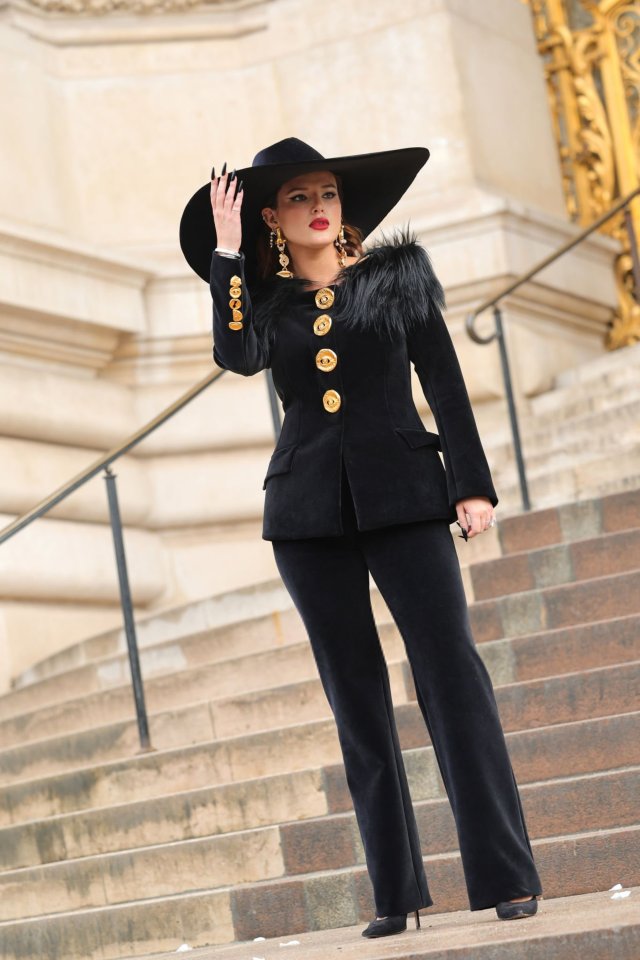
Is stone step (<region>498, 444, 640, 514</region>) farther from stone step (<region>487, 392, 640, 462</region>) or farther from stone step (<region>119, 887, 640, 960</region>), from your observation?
stone step (<region>119, 887, 640, 960</region>)

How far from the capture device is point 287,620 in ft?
21.4

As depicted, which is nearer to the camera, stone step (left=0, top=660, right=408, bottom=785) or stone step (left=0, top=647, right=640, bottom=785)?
stone step (left=0, top=647, right=640, bottom=785)

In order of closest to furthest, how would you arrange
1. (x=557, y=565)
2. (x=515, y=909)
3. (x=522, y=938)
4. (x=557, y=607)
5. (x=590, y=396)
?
(x=522, y=938), (x=515, y=909), (x=557, y=607), (x=557, y=565), (x=590, y=396)

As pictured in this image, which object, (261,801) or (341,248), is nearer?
(341,248)

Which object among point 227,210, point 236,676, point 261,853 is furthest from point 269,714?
point 227,210

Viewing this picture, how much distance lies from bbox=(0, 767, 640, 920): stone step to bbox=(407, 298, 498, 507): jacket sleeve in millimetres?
1158

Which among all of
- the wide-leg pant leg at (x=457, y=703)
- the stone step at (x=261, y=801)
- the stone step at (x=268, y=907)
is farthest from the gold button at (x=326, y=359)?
the stone step at (x=261, y=801)

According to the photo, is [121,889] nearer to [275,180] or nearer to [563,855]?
[563,855]

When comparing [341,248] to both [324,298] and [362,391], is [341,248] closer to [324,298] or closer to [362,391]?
[324,298]

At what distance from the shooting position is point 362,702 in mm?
3688

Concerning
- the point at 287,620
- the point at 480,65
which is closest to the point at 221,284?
the point at 287,620

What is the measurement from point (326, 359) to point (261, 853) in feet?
5.99

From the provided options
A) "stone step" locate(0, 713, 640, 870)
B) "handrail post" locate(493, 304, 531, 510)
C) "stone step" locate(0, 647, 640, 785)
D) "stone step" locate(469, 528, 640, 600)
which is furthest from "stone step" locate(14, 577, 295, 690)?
"stone step" locate(0, 713, 640, 870)

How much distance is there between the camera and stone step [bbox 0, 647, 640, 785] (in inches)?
196
